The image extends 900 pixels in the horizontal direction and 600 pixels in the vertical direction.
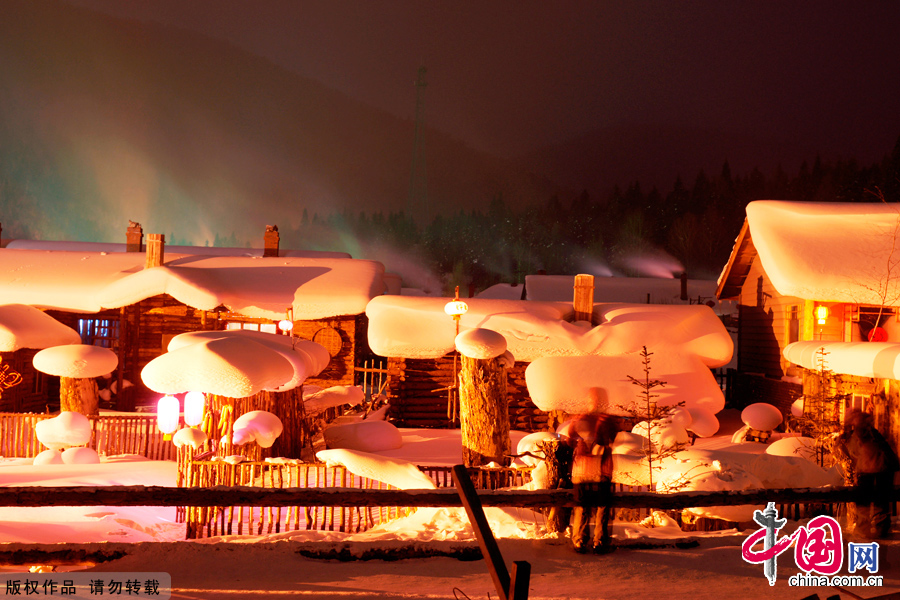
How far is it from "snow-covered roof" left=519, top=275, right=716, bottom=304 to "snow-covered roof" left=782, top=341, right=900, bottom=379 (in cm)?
1721

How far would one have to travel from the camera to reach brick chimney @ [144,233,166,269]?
20.4m

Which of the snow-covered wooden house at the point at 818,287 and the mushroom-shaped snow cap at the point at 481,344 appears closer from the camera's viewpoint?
the mushroom-shaped snow cap at the point at 481,344

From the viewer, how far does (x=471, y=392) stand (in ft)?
34.7

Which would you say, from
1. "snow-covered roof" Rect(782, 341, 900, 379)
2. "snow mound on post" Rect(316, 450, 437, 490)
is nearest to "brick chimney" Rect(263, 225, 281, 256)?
"snow mound on post" Rect(316, 450, 437, 490)

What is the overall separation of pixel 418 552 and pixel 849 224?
50.1 feet

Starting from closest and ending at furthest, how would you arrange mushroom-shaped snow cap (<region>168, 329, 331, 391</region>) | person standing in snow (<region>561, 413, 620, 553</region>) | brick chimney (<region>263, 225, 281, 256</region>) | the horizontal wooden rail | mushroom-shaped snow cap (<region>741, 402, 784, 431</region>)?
the horizontal wooden rail < person standing in snow (<region>561, 413, 620, 553</region>) < mushroom-shaped snow cap (<region>168, 329, 331, 391</region>) < mushroom-shaped snow cap (<region>741, 402, 784, 431</region>) < brick chimney (<region>263, 225, 281, 256</region>)

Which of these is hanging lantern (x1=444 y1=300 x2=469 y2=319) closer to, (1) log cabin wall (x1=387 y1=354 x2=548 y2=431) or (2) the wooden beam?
(1) log cabin wall (x1=387 y1=354 x2=548 y2=431)

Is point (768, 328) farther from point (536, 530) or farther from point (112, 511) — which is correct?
point (112, 511)

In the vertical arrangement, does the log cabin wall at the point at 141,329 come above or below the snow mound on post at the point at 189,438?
above

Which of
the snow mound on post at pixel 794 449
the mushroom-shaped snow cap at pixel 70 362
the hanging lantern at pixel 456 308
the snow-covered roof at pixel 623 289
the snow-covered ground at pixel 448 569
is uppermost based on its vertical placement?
the snow-covered roof at pixel 623 289

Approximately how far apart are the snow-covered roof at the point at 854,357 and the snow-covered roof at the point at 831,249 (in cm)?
202

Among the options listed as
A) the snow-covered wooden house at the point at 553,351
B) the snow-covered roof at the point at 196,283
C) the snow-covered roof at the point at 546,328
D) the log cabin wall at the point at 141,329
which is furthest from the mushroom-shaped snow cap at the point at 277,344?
A: the log cabin wall at the point at 141,329

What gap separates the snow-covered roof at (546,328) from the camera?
1599cm

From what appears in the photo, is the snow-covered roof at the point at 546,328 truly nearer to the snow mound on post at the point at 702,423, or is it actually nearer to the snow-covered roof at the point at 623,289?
the snow mound on post at the point at 702,423
